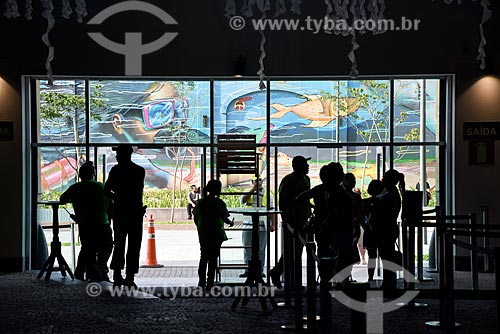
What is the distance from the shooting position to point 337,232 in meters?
8.49

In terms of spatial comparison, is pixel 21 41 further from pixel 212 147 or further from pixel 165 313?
pixel 165 313

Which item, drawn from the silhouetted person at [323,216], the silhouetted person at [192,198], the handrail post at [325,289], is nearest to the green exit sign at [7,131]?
the silhouetted person at [192,198]

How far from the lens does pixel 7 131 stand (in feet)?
45.1

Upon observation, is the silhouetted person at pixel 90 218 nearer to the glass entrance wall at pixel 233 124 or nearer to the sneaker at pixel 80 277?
the sneaker at pixel 80 277

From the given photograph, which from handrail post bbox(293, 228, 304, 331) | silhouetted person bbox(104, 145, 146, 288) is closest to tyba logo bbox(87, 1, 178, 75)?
silhouetted person bbox(104, 145, 146, 288)

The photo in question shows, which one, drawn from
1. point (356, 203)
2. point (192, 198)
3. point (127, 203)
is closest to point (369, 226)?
point (356, 203)

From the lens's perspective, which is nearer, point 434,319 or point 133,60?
point 434,319

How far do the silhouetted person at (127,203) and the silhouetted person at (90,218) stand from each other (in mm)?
1059

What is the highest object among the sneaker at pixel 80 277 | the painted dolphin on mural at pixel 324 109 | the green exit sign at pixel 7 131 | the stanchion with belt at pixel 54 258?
the painted dolphin on mural at pixel 324 109

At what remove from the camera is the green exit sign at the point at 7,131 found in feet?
45.0

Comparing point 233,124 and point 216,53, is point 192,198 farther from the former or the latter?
point 216,53

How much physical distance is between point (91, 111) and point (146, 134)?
37.1 inches

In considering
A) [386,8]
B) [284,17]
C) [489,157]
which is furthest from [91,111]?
[489,157]

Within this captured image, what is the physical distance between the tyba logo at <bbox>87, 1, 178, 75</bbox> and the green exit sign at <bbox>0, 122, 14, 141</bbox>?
6.15 feet
